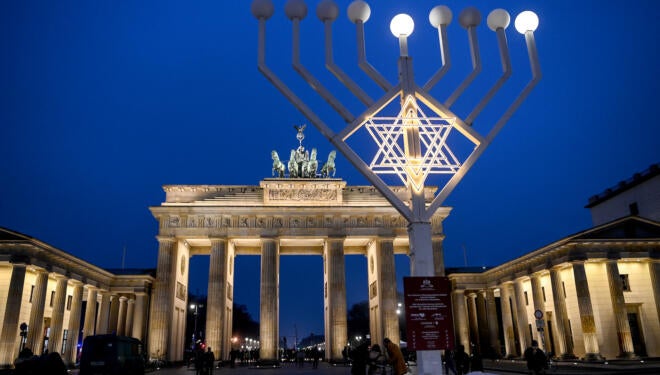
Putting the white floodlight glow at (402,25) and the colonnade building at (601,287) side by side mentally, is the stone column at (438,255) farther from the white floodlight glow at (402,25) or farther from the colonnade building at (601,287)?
the white floodlight glow at (402,25)

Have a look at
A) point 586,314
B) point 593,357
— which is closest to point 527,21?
point 586,314

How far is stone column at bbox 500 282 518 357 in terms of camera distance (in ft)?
128

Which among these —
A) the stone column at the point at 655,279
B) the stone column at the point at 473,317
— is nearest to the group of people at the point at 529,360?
the stone column at the point at 655,279

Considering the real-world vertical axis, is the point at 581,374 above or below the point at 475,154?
below

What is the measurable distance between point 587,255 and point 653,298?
19.5 feet

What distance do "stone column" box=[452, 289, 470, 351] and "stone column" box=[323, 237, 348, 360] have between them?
9.25 metres

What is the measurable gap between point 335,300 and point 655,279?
2072 cm

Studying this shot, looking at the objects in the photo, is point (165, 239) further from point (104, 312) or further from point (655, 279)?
point (655, 279)

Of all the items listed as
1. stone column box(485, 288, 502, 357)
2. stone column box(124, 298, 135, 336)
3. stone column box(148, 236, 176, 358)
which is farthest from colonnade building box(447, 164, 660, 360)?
stone column box(124, 298, 135, 336)

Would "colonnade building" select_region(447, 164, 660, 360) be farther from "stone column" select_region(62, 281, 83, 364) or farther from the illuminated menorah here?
"stone column" select_region(62, 281, 83, 364)

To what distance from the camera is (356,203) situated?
37.8 meters

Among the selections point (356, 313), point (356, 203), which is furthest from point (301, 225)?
point (356, 313)

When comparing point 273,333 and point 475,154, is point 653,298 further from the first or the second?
point 475,154

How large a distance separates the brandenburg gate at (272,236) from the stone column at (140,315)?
2.34 meters
